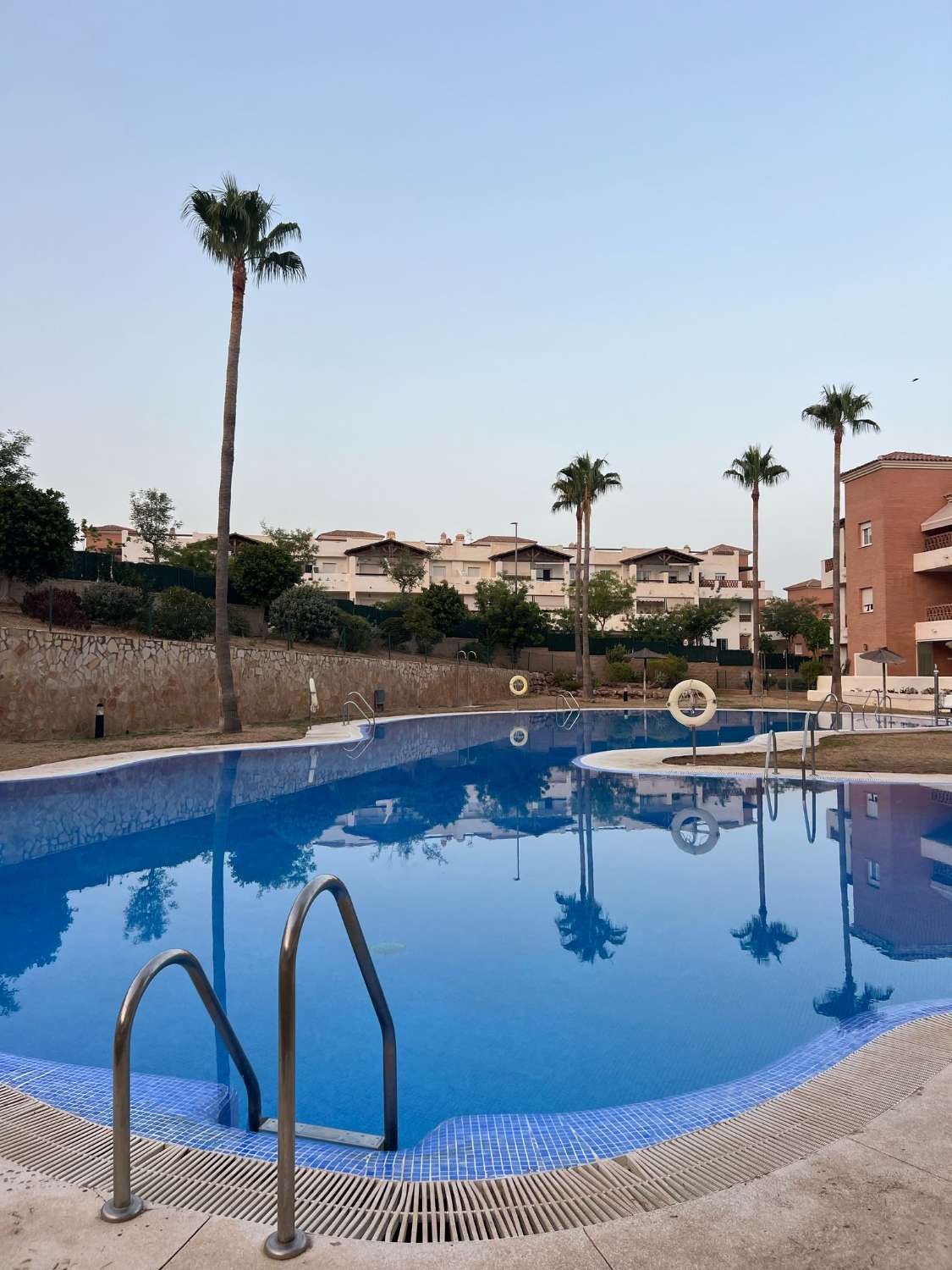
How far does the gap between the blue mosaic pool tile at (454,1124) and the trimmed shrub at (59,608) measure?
2040 centimetres

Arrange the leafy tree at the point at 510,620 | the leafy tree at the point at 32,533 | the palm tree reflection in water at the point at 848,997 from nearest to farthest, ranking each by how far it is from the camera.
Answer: the palm tree reflection in water at the point at 848,997 < the leafy tree at the point at 32,533 < the leafy tree at the point at 510,620

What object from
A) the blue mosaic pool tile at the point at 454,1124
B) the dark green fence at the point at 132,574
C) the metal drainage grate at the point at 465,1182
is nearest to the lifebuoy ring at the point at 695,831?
the blue mosaic pool tile at the point at 454,1124

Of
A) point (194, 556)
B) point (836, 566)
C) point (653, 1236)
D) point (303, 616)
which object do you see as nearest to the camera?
point (653, 1236)

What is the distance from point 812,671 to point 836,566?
547 inches

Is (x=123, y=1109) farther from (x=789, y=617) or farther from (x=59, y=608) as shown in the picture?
(x=789, y=617)

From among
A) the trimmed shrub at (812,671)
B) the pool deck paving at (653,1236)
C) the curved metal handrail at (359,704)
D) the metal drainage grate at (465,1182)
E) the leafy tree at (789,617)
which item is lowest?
the metal drainage grate at (465,1182)

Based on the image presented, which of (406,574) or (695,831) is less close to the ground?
(406,574)

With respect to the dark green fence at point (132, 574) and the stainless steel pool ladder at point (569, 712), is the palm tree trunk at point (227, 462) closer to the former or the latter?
the dark green fence at point (132, 574)

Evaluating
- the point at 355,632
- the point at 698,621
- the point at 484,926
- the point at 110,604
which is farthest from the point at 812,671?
the point at 484,926

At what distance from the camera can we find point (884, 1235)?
246 centimetres

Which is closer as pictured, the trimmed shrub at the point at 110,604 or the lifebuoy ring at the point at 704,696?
the lifebuoy ring at the point at 704,696

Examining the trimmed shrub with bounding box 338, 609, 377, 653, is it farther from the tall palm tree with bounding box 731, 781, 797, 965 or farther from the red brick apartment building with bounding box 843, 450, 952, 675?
the tall palm tree with bounding box 731, 781, 797, 965

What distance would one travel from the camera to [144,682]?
22203mm

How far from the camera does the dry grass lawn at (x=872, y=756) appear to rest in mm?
15594
